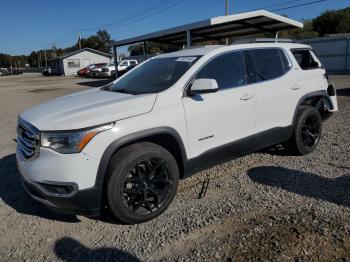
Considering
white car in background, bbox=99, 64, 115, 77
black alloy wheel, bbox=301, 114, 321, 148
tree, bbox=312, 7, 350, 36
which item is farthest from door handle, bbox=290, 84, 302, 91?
tree, bbox=312, 7, 350, 36

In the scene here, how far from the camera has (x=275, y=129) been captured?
474 centimetres

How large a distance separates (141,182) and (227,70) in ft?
5.93

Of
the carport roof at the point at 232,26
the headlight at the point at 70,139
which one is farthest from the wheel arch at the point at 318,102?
the carport roof at the point at 232,26

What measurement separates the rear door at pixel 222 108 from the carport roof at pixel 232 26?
8956mm

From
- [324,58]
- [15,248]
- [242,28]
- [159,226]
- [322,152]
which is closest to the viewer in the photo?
[15,248]

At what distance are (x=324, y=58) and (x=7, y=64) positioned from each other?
124570mm

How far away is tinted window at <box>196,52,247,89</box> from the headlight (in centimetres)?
150

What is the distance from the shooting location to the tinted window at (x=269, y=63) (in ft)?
15.1

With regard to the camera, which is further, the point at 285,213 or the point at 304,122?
the point at 304,122

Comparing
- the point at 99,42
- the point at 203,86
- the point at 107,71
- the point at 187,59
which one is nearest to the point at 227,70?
the point at 187,59

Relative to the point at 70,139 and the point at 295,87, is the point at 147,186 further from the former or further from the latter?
the point at 295,87

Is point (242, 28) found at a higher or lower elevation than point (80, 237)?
higher

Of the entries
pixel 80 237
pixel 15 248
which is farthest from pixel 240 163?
pixel 15 248

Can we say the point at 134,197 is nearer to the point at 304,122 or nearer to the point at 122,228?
the point at 122,228
